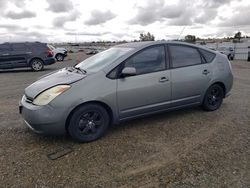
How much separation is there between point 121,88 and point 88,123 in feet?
2.54

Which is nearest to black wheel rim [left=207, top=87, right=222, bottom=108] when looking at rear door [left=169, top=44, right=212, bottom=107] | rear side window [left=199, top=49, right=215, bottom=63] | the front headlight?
rear door [left=169, top=44, right=212, bottom=107]

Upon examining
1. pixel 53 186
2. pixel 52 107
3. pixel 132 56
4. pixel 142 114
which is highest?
pixel 132 56

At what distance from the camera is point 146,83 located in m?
4.39

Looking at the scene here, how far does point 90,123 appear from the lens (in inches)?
159

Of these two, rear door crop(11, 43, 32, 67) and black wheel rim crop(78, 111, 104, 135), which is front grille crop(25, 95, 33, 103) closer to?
black wheel rim crop(78, 111, 104, 135)

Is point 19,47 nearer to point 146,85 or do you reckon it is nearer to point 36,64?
point 36,64

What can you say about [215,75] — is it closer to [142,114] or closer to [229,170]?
[142,114]

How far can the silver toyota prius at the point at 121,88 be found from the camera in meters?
3.80

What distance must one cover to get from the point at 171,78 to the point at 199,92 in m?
0.83

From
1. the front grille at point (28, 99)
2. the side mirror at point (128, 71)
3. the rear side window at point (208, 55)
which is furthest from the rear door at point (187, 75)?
the front grille at point (28, 99)

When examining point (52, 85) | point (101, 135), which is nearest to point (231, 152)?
point (101, 135)

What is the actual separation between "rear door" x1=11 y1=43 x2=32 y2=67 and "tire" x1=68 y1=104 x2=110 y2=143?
458 inches

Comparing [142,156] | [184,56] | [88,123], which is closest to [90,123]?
[88,123]

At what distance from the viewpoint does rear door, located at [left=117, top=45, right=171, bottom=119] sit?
423 centimetres
